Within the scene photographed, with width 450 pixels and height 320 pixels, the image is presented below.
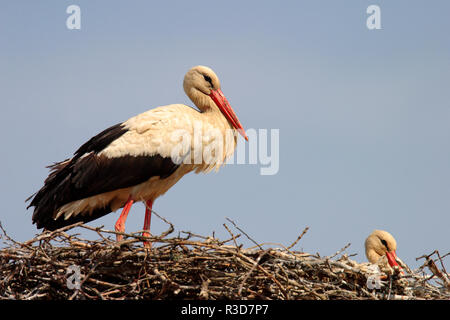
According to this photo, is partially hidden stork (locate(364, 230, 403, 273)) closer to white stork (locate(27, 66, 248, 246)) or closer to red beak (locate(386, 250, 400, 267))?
red beak (locate(386, 250, 400, 267))

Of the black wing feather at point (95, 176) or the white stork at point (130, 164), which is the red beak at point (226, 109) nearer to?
the white stork at point (130, 164)

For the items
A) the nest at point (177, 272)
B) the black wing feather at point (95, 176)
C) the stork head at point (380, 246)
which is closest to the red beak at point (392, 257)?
the stork head at point (380, 246)

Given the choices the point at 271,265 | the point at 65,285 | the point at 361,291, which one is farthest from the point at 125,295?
the point at 361,291

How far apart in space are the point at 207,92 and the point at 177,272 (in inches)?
96.8

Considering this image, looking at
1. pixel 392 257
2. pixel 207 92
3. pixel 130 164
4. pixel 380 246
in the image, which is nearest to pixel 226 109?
pixel 207 92

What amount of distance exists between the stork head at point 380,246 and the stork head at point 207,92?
66.1 inches

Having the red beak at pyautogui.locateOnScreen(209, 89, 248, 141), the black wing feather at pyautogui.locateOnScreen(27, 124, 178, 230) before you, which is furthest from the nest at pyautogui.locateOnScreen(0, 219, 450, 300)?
the red beak at pyautogui.locateOnScreen(209, 89, 248, 141)

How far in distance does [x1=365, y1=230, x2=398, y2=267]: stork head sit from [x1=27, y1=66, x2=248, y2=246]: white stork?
158 cm

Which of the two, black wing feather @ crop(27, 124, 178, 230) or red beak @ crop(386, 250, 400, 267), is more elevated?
black wing feather @ crop(27, 124, 178, 230)

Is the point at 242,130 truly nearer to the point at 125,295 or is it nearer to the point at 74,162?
the point at 74,162

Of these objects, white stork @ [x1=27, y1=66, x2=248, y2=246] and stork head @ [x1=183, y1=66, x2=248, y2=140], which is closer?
white stork @ [x1=27, y1=66, x2=248, y2=246]

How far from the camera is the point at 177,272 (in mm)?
4441

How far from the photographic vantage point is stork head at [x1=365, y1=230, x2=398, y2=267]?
6.35 metres

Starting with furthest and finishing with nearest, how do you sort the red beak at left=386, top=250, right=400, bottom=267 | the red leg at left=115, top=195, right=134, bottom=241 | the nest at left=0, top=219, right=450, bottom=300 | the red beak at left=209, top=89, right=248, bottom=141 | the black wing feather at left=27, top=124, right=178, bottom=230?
the red beak at left=209, top=89, right=248, bottom=141
the red beak at left=386, top=250, right=400, bottom=267
the red leg at left=115, top=195, right=134, bottom=241
the black wing feather at left=27, top=124, right=178, bottom=230
the nest at left=0, top=219, right=450, bottom=300
